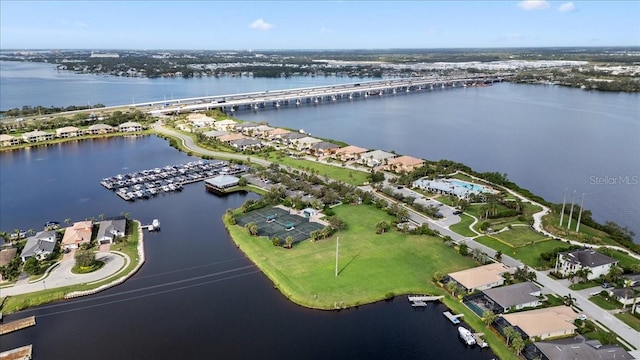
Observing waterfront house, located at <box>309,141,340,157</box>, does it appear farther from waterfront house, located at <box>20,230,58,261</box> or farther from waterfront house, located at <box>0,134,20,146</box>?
waterfront house, located at <box>0,134,20,146</box>

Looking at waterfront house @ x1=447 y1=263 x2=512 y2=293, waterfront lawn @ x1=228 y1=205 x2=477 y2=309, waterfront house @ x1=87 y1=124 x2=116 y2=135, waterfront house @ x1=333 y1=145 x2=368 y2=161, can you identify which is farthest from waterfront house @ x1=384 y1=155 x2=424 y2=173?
waterfront house @ x1=87 y1=124 x2=116 y2=135

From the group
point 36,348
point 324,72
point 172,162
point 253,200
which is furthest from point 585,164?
point 324,72

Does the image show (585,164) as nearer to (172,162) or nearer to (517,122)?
(517,122)

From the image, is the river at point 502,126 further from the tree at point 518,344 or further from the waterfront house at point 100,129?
the waterfront house at point 100,129

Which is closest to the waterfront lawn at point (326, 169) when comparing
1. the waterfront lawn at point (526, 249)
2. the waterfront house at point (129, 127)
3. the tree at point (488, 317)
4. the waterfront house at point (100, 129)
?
the waterfront lawn at point (526, 249)

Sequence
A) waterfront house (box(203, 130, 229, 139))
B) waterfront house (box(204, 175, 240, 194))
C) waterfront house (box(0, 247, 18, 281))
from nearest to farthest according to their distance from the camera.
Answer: waterfront house (box(0, 247, 18, 281)) → waterfront house (box(204, 175, 240, 194)) → waterfront house (box(203, 130, 229, 139))

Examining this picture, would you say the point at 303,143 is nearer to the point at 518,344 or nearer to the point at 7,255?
the point at 7,255
